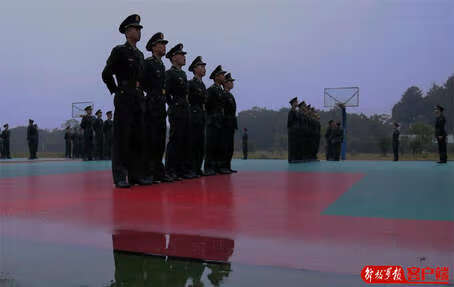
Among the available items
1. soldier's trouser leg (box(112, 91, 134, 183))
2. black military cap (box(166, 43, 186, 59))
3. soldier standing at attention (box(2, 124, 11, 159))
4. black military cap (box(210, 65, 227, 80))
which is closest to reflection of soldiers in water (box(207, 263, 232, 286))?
soldier's trouser leg (box(112, 91, 134, 183))

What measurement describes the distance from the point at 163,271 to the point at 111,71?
3.94 meters

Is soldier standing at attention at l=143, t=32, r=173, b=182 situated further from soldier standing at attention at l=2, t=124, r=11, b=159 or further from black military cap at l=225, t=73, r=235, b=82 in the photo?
soldier standing at attention at l=2, t=124, r=11, b=159

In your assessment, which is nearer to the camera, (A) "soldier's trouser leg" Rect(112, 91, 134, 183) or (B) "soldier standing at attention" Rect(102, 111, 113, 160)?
(A) "soldier's trouser leg" Rect(112, 91, 134, 183)

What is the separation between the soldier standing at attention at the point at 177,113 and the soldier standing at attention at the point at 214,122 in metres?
1.00

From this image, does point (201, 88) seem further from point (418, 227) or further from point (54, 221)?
point (418, 227)

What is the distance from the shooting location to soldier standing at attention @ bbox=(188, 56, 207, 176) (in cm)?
716

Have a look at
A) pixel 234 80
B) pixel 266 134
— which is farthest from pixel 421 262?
pixel 266 134

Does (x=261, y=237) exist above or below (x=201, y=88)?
below

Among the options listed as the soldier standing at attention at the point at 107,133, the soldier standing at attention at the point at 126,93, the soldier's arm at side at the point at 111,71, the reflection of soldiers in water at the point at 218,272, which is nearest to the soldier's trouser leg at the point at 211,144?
the soldier standing at attention at the point at 126,93

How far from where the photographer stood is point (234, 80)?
8.41m

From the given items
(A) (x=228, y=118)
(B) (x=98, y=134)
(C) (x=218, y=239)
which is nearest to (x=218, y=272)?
(C) (x=218, y=239)

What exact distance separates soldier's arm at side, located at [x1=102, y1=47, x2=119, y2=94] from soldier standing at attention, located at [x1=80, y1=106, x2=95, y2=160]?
12039 mm

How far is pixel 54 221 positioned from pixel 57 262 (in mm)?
1115

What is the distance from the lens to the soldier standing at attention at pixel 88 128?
16953 millimetres
